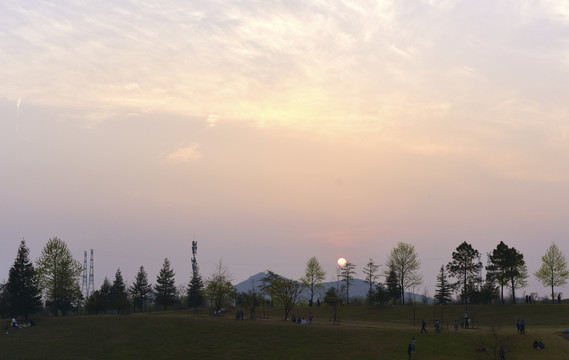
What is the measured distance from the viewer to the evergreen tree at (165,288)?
108 metres

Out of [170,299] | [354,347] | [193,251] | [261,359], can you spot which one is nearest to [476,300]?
[354,347]

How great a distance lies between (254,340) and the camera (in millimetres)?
64312

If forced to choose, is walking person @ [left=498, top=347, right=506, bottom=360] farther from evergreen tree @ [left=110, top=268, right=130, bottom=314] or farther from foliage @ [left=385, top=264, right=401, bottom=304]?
evergreen tree @ [left=110, top=268, right=130, bottom=314]

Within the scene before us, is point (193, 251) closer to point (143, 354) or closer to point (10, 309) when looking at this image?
point (10, 309)

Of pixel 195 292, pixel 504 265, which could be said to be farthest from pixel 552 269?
pixel 195 292

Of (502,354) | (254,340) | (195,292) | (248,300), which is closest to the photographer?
(502,354)

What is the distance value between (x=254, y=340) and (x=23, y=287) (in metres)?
44.9

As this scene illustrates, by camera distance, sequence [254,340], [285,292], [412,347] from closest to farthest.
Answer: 1. [412,347]
2. [254,340]
3. [285,292]

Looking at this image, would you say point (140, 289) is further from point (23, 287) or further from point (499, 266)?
point (499, 266)

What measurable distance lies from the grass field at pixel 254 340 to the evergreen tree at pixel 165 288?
96.9 feet

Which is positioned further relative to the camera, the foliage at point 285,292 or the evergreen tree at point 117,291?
the evergreen tree at point 117,291

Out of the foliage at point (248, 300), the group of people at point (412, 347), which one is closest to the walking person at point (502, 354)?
the group of people at point (412, 347)

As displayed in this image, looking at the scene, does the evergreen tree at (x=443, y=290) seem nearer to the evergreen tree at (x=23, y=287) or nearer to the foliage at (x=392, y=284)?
the foliage at (x=392, y=284)

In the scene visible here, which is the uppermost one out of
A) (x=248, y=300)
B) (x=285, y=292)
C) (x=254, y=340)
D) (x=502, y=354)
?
(x=285, y=292)
